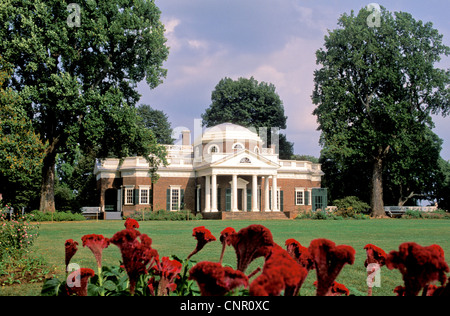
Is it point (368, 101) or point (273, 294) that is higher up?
point (368, 101)

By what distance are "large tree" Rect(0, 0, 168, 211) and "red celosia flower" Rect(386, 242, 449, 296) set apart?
89.1 ft

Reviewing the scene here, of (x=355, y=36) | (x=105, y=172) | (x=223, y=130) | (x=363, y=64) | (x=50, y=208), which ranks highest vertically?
(x=355, y=36)

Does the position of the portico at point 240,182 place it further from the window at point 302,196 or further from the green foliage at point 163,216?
the window at point 302,196

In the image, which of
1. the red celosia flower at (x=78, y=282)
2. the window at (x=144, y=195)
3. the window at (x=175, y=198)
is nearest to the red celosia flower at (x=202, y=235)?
the red celosia flower at (x=78, y=282)

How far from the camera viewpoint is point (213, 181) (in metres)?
42.9

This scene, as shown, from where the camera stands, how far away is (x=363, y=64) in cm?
3931

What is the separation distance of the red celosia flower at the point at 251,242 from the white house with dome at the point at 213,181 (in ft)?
126

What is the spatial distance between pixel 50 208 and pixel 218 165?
16390 mm

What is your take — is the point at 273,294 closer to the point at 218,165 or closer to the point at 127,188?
the point at 218,165

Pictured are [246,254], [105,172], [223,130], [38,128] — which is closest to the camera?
[246,254]

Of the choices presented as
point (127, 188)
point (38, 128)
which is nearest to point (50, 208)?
point (38, 128)

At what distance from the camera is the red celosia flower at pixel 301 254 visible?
2.99 metres

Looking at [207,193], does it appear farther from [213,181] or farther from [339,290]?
[339,290]

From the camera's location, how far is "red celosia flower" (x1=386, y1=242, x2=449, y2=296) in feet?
6.31
